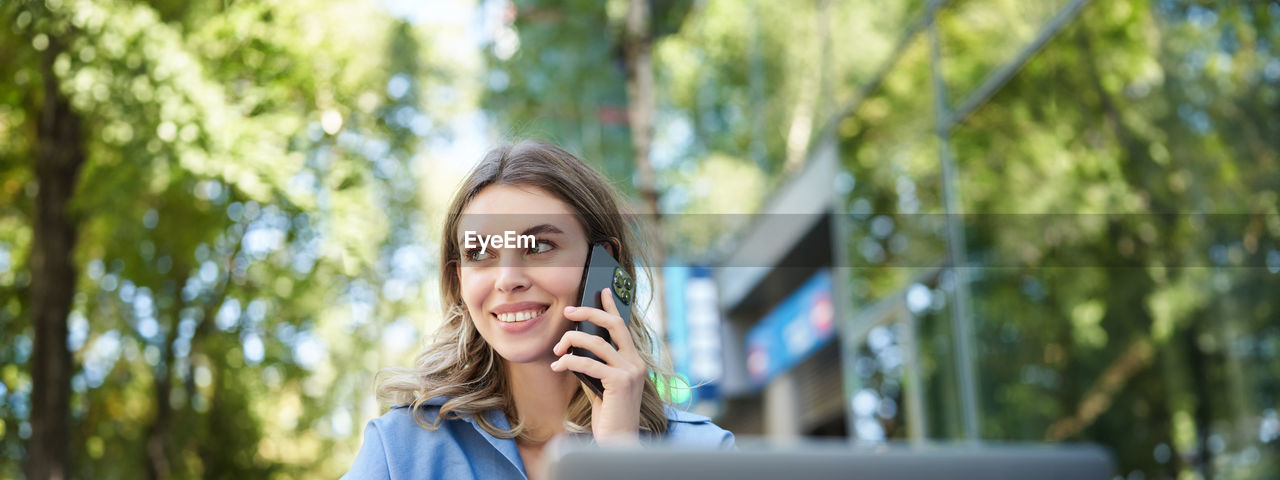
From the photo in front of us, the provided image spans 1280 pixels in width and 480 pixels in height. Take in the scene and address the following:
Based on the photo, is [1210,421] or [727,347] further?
[727,347]

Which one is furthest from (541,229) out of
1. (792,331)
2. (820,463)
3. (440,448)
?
(792,331)

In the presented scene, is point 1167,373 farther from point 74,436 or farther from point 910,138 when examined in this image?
point 74,436

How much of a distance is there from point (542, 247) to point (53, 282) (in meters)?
8.25

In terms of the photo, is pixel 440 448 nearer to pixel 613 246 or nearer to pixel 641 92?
pixel 613 246

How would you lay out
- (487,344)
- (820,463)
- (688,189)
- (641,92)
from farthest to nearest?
(688,189) < (641,92) < (487,344) < (820,463)

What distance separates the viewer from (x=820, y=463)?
2.79ft

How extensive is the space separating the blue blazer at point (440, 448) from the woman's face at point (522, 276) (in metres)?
0.15

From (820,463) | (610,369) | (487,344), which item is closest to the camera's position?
(820,463)

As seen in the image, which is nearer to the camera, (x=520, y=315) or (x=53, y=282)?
(x=520, y=315)

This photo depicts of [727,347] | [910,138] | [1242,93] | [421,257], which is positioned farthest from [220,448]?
[1242,93]

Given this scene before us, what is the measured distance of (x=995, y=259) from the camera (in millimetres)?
7555

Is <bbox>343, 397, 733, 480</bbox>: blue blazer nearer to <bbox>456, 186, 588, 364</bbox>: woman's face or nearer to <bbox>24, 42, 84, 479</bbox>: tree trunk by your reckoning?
<bbox>456, 186, 588, 364</bbox>: woman's face

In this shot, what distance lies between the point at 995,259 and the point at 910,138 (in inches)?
68.1

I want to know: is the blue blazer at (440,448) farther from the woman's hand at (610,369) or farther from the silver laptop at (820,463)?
the silver laptop at (820,463)
